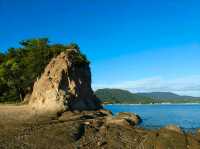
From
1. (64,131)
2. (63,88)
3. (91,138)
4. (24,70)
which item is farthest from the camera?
(24,70)

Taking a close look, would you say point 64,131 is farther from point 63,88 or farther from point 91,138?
point 63,88

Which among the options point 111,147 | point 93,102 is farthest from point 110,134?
point 93,102

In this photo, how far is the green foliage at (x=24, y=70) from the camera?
8319 cm

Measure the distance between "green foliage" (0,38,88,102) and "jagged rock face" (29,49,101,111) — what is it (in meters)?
7.30

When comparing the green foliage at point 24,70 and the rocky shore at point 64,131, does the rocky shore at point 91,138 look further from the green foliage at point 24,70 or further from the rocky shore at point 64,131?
the green foliage at point 24,70

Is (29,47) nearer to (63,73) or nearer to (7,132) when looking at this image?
(63,73)

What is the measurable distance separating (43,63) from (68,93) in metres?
20.7

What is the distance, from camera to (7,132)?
119 feet

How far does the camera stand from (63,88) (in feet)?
216

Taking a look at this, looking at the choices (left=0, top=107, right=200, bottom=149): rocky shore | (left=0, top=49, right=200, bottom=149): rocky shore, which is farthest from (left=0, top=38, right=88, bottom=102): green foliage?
(left=0, top=107, right=200, bottom=149): rocky shore

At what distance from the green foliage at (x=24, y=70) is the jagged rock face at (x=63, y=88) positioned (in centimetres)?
730

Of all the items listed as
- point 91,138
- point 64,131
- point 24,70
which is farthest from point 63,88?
point 91,138

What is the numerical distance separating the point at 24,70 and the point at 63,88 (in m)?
23.7

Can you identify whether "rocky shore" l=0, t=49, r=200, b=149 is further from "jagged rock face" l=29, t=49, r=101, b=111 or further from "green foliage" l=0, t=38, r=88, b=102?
"green foliage" l=0, t=38, r=88, b=102
